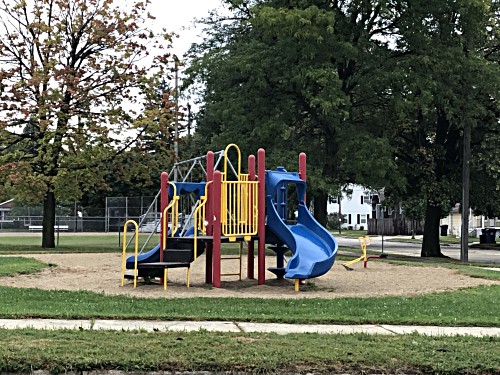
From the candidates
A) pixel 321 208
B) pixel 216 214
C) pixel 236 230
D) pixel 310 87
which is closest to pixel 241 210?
pixel 236 230

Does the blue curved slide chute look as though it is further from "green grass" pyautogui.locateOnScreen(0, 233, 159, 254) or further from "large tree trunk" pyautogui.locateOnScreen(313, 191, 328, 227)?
"green grass" pyautogui.locateOnScreen(0, 233, 159, 254)

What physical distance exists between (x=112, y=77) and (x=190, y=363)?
86.4ft

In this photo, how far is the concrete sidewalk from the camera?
9.08 metres

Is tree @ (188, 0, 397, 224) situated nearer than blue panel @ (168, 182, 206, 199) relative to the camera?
No

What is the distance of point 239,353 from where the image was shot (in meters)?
7.19

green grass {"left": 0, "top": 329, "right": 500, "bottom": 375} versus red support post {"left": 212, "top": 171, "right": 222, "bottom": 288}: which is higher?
red support post {"left": 212, "top": 171, "right": 222, "bottom": 288}

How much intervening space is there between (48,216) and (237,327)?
990 inches

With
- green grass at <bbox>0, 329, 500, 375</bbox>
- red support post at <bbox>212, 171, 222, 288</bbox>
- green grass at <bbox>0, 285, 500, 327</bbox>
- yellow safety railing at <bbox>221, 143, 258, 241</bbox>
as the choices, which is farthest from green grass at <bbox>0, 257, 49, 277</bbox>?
green grass at <bbox>0, 329, 500, 375</bbox>

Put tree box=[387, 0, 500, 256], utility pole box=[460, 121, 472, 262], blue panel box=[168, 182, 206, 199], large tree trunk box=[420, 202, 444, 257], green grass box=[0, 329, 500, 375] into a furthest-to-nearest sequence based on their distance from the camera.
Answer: large tree trunk box=[420, 202, 444, 257]
utility pole box=[460, 121, 472, 262]
tree box=[387, 0, 500, 256]
blue panel box=[168, 182, 206, 199]
green grass box=[0, 329, 500, 375]

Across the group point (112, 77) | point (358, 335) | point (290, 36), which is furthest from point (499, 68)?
point (358, 335)

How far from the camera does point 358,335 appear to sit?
28.4ft

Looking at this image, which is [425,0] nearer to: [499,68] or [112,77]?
[499,68]

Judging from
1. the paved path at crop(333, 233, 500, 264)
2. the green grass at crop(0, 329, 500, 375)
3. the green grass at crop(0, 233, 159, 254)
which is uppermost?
the green grass at crop(0, 329, 500, 375)

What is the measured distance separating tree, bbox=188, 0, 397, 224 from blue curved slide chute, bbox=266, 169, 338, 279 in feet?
31.6
